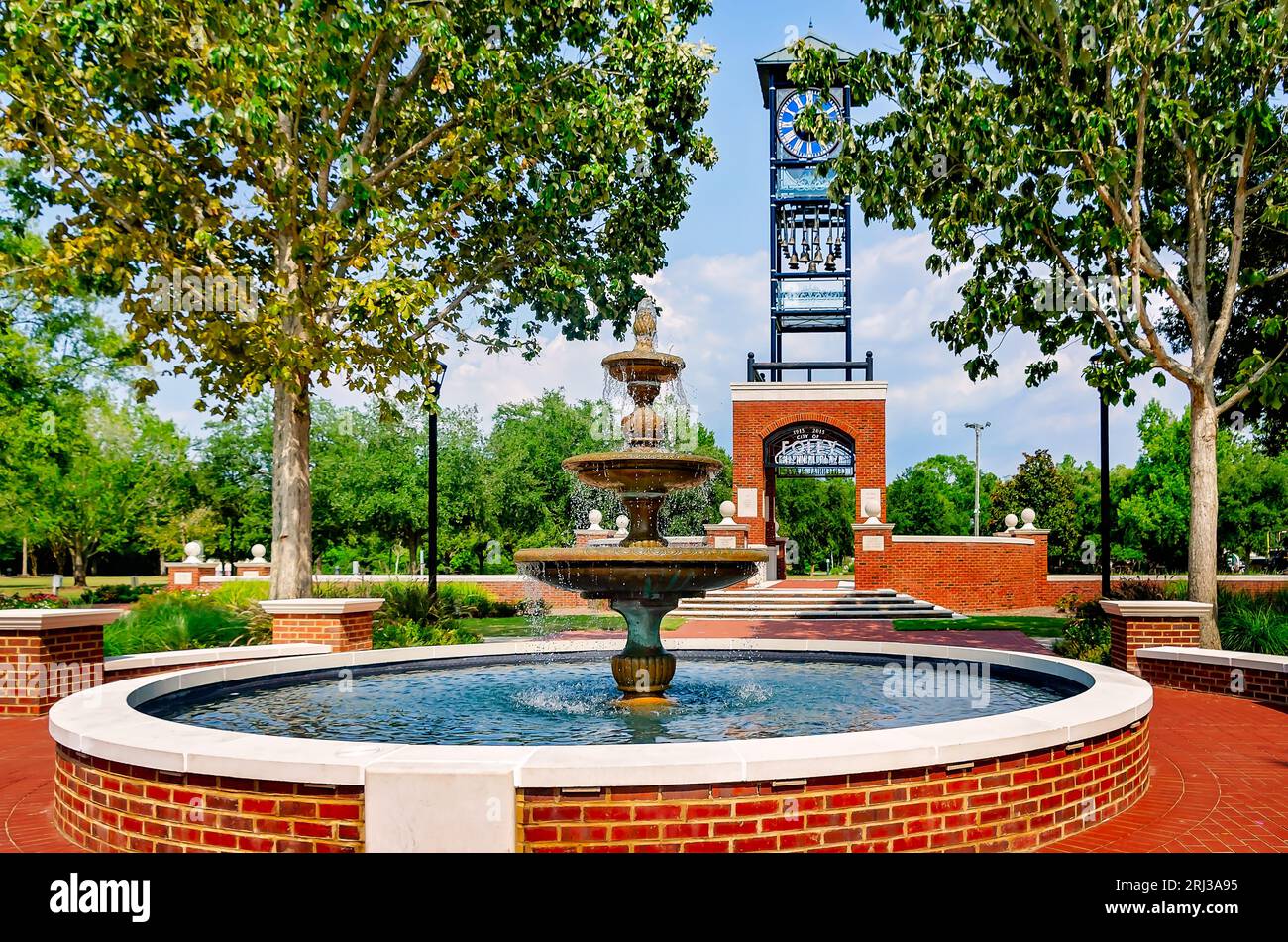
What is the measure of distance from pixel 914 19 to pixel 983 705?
1143 cm

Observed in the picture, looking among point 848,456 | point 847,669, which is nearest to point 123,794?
point 847,669

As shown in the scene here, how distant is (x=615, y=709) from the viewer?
7992 mm

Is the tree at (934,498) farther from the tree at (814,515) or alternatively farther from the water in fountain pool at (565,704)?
the water in fountain pool at (565,704)

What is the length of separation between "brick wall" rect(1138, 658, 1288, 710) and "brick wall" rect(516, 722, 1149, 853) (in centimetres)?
677

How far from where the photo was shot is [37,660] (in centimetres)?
974

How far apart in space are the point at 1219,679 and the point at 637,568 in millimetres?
7958

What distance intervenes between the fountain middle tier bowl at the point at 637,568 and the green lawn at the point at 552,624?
12.6m

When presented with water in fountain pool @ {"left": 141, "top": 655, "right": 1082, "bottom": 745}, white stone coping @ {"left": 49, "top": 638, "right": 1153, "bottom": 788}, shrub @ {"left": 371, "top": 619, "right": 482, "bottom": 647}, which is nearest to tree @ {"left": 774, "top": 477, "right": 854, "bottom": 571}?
shrub @ {"left": 371, "top": 619, "right": 482, "bottom": 647}

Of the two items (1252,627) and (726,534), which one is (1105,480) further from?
(726,534)

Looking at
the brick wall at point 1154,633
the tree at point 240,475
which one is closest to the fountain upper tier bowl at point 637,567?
the brick wall at point 1154,633

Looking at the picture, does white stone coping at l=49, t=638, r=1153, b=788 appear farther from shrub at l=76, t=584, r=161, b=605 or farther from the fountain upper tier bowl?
shrub at l=76, t=584, r=161, b=605

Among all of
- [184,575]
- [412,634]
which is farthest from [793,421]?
[184,575]

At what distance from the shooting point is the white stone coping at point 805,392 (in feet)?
101

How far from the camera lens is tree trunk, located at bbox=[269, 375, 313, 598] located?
16.6 meters
